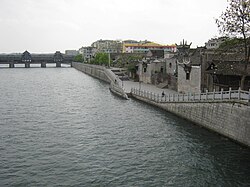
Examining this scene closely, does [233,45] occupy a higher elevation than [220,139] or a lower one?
higher

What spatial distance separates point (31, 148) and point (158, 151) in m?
11.4

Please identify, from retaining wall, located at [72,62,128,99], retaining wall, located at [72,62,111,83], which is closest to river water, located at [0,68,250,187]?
retaining wall, located at [72,62,128,99]

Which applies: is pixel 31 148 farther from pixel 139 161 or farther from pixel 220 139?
pixel 220 139

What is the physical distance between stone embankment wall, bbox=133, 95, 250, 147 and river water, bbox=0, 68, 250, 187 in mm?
840

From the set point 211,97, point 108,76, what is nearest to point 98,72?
point 108,76

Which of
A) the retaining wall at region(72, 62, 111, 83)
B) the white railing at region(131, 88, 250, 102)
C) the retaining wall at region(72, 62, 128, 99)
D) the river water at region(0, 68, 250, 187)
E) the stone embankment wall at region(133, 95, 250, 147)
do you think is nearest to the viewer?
the river water at region(0, 68, 250, 187)

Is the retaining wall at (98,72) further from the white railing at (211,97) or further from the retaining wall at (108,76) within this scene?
the white railing at (211,97)

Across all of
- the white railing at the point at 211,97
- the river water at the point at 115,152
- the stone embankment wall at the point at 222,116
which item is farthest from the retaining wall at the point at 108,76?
the stone embankment wall at the point at 222,116

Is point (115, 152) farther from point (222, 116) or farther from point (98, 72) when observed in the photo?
point (98, 72)

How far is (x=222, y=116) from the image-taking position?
2661 centimetres

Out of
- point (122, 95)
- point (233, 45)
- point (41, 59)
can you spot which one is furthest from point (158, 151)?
point (41, 59)

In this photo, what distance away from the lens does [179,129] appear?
99.1 ft

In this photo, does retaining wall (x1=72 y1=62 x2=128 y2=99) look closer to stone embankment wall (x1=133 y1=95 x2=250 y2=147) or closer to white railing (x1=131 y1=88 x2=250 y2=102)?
white railing (x1=131 y1=88 x2=250 y2=102)

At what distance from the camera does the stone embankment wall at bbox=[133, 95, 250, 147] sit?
23.6 metres
